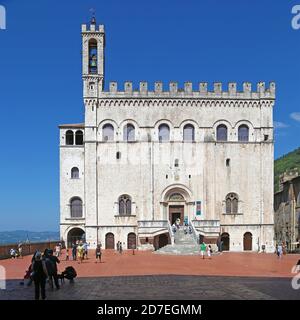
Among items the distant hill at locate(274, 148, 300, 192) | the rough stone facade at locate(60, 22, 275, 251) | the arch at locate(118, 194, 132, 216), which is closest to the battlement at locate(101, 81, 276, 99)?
the rough stone facade at locate(60, 22, 275, 251)

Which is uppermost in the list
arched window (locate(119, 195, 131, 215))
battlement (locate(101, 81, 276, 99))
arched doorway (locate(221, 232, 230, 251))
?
battlement (locate(101, 81, 276, 99))

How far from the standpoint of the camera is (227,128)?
48500 mm

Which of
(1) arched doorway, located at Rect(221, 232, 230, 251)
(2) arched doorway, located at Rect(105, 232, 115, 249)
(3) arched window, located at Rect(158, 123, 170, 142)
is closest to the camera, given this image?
(2) arched doorway, located at Rect(105, 232, 115, 249)

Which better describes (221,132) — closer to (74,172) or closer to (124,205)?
(124,205)

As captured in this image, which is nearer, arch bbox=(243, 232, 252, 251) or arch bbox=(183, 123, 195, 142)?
arch bbox=(243, 232, 252, 251)

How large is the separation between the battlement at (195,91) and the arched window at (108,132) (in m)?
3.07

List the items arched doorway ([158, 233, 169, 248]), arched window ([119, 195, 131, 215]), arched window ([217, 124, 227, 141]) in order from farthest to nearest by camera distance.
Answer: arched window ([217, 124, 227, 141])
arched window ([119, 195, 131, 215])
arched doorway ([158, 233, 169, 248])

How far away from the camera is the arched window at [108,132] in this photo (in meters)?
48.2

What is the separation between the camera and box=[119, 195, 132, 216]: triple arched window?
4764cm

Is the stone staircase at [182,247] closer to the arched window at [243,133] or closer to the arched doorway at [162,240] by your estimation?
the arched doorway at [162,240]

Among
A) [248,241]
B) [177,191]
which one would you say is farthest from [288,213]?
[177,191]

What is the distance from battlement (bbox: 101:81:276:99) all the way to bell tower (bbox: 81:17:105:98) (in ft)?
3.81

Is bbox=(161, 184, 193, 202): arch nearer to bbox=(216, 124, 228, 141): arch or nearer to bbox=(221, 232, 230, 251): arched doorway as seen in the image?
bbox=(221, 232, 230, 251): arched doorway

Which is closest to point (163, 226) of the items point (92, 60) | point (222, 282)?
point (92, 60)
